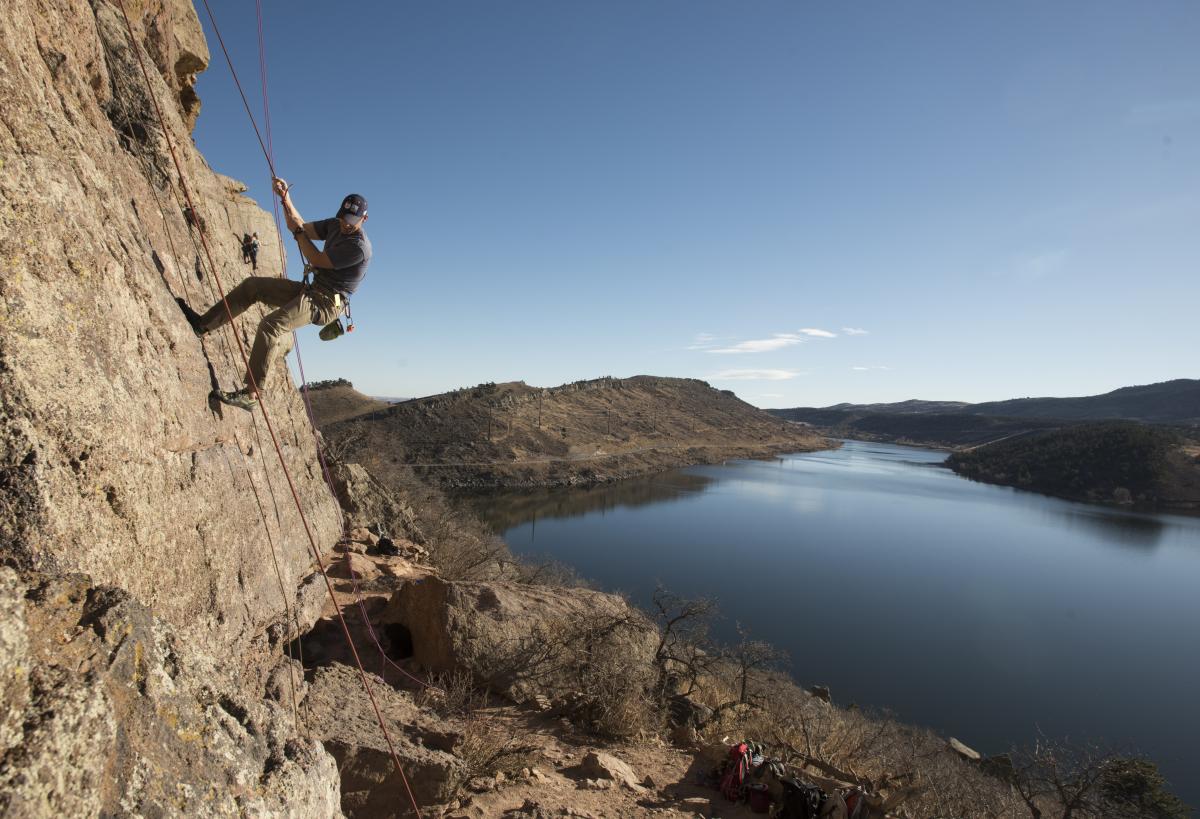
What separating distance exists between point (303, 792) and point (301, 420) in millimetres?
6168

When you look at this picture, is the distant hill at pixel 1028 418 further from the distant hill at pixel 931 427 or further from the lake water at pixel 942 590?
the lake water at pixel 942 590

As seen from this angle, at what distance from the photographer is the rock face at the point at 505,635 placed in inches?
265

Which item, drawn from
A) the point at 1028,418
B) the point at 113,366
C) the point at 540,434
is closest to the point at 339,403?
the point at 540,434

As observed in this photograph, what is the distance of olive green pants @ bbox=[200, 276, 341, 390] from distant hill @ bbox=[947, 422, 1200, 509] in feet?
245

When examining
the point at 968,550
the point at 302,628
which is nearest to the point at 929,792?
the point at 302,628

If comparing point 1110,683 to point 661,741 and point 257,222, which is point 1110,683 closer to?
point 661,741

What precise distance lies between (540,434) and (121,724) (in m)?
58.2

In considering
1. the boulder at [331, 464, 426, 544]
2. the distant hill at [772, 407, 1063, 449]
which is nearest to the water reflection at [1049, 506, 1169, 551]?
the boulder at [331, 464, 426, 544]

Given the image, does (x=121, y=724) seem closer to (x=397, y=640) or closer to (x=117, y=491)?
(x=117, y=491)

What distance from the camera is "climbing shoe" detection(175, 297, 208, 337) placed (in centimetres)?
408

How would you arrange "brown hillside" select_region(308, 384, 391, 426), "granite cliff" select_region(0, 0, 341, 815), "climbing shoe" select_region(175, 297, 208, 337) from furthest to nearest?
"brown hillside" select_region(308, 384, 391, 426) → "climbing shoe" select_region(175, 297, 208, 337) → "granite cliff" select_region(0, 0, 341, 815)

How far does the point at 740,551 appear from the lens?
109 feet

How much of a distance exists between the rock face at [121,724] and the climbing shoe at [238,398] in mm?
2362

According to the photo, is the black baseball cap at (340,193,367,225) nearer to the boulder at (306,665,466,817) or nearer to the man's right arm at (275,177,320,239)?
the man's right arm at (275,177,320,239)
